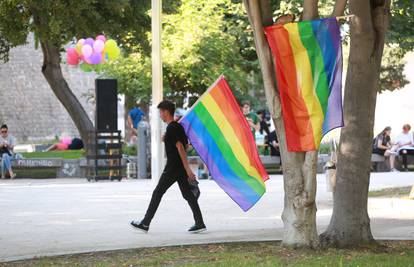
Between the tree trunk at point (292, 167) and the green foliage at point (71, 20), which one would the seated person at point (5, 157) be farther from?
the tree trunk at point (292, 167)

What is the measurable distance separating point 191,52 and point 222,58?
56.2 inches

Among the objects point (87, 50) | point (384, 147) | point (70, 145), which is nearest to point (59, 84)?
point (87, 50)

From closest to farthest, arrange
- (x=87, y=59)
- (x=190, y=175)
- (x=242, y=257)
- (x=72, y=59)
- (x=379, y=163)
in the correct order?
(x=242, y=257) → (x=190, y=175) → (x=87, y=59) → (x=72, y=59) → (x=379, y=163)

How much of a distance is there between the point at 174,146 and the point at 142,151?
43.8ft

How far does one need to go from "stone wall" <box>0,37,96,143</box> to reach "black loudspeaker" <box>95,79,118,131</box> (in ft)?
98.8

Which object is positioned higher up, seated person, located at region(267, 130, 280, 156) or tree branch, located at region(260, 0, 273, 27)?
tree branch, located at region(260, 0, 273, 27)

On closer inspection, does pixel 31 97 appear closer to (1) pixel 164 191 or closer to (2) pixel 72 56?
(2) pixel 72 56

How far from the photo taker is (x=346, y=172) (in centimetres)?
1202

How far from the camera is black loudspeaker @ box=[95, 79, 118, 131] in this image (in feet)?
88.5

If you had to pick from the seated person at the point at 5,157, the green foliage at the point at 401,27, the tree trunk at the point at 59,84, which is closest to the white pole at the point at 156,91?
the green foliage at the point at 401,27

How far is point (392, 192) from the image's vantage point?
20516 mm

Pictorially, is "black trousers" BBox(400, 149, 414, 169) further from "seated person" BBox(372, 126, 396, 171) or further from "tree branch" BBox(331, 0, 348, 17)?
"tree branch" BBox(331, 0, 348, 17)

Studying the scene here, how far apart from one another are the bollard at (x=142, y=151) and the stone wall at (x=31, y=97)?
30.2 metres

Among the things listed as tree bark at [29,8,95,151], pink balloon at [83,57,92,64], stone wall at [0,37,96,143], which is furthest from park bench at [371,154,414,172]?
stone wall at [0,37,96,143]
